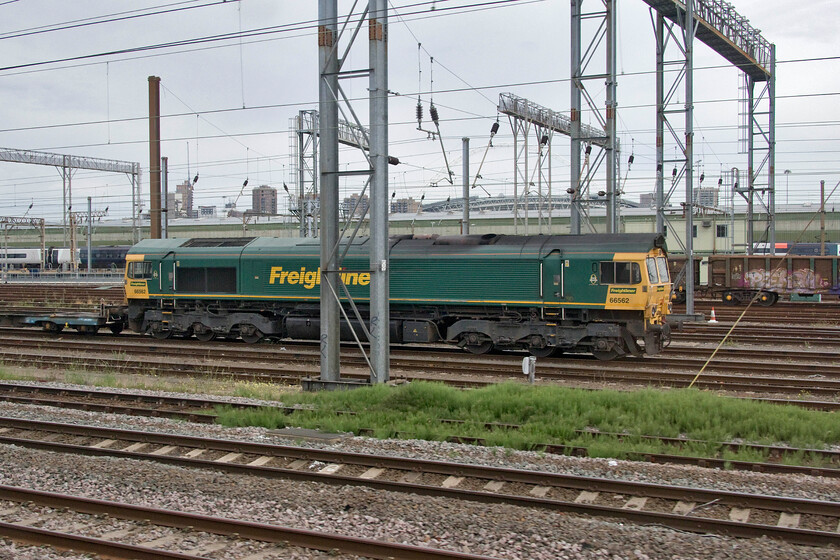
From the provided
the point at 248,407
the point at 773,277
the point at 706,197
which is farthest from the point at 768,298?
the point at 706,197

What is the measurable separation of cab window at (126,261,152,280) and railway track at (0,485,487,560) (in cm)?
1673

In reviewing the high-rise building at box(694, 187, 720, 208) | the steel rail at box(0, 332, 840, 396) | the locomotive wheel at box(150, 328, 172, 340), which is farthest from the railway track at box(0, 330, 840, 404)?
the high-rise building at box(694, 187, 720, 208)

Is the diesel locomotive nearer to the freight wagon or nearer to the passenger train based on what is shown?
the freight wagon

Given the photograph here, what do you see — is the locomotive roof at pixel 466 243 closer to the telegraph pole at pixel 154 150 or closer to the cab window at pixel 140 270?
the cab window at pixel 140 270

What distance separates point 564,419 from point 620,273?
25.6 feet

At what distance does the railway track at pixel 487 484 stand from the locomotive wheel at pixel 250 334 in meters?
11.4

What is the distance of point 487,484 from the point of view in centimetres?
872

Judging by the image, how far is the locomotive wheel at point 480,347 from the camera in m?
20.0

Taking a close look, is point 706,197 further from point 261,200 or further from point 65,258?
point 65,258

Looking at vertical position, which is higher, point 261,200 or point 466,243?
point 261,200

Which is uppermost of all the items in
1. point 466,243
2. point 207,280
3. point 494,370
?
point 466,243

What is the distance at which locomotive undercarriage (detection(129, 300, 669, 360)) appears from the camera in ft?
60.9

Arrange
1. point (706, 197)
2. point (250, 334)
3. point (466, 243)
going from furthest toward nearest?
point (706, 197) < point (250, 334) < point (466, 243)

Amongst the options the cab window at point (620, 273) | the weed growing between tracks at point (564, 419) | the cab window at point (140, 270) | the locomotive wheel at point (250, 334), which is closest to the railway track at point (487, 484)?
the weed growing between tracks at point (564, 419)
